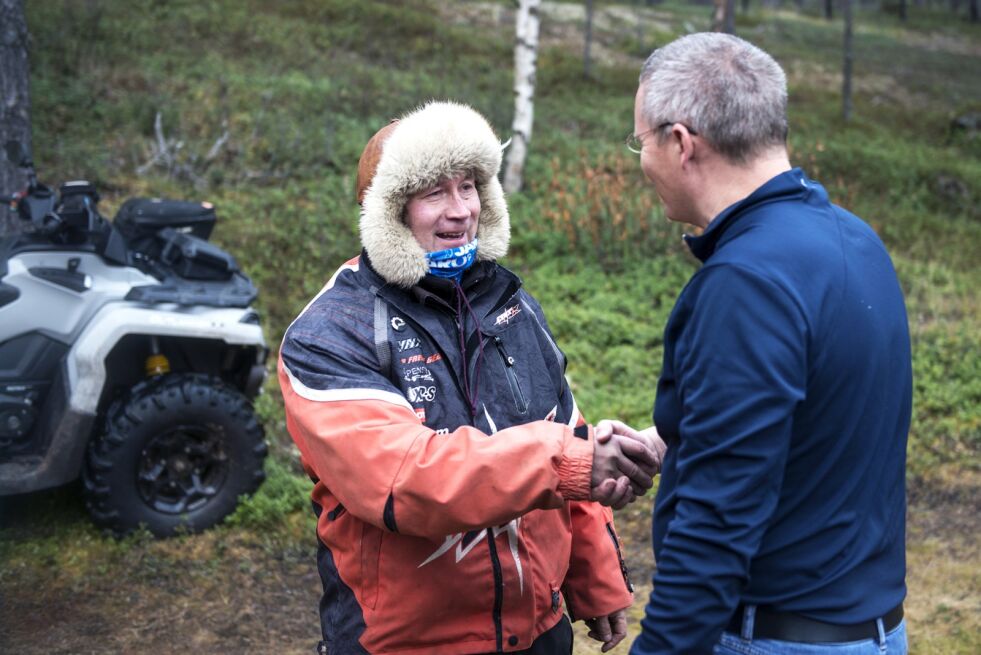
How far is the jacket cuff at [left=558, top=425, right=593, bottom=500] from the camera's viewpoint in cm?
227

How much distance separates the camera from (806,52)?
1412 inches

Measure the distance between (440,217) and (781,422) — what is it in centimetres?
123

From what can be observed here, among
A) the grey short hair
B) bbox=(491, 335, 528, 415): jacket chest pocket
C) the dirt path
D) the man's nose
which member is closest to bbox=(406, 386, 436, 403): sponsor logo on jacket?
bbox=(491, 335, 528, 415): jacket chest pocket

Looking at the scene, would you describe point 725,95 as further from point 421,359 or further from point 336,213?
point 336,213

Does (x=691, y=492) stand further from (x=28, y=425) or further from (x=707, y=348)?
(x=28, y=425)

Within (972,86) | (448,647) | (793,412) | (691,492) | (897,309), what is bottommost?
(972,86)

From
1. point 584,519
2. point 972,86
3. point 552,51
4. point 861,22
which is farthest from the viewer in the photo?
point 861,22

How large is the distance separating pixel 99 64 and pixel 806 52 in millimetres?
28379

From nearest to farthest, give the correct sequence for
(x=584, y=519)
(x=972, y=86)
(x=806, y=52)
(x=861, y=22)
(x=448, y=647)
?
(x=448, y=647) → (x=584, y=519) → (x=972, y=86) → (x=806, y=52) → (x=861, y=22)

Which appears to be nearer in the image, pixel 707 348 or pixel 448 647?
pixel 707 348

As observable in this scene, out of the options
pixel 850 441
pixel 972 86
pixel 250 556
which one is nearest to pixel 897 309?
pixel 850 441

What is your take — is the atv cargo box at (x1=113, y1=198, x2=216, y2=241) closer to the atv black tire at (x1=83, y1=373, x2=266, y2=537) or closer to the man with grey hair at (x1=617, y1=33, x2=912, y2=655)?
the atv black tire at (x1=83, y1=373, x2=266, y2=537)

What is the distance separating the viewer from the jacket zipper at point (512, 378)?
8.83ft

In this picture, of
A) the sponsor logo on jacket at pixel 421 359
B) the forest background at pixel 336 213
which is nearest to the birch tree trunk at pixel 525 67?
→ the forest background at pixel 336 213
